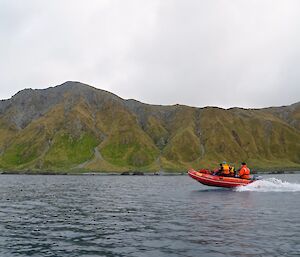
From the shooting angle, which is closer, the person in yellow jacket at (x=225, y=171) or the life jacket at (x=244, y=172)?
the person in yellow jacket at (x=225, y=171)

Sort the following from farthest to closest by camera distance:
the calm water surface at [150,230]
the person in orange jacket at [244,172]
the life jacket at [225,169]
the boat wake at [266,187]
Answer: the boat wake at [266,187] → the person in orange jacket at [244,172] → the life jacket at [225,169] → the calm water surface at [150,230]

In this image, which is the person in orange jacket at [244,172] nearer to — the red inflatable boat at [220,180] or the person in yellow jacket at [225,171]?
the red inflatable boat at [220,180]

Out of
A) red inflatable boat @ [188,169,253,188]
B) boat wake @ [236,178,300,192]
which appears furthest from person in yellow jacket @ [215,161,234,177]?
boat wake @ [236,178,300,192]

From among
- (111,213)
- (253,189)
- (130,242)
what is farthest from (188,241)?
(253,189)

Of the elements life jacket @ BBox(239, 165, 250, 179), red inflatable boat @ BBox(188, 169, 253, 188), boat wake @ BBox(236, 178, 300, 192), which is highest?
life jacket @ BBox(239, 165, 250, 179)

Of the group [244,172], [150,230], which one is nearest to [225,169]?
[244,172]

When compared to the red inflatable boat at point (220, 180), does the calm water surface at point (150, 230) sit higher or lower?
lower

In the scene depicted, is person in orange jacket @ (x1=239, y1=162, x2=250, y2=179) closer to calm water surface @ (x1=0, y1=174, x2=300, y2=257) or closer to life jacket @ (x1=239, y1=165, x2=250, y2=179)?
life jacket @ (x1=239, y1=165, x2=250, y2=179)

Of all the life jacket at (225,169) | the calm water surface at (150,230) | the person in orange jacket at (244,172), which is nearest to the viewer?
the calm water surface at (150,230)

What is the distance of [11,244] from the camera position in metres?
21.0

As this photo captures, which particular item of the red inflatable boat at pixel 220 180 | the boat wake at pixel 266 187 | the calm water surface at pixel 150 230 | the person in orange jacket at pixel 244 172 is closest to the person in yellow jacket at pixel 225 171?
the red inflatable boat at pixel 220 180

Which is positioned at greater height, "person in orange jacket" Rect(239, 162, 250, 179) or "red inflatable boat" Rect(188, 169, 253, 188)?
"person in orange jacket" Rect(239, 162, 250, 179)

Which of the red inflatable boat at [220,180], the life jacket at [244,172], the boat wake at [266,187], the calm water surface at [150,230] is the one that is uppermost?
the life jacket at [244,172]

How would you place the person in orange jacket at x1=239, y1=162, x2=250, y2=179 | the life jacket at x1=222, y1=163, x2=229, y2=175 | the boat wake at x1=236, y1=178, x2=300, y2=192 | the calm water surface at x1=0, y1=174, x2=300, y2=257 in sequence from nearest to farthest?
the calm water surface at x1=0, y1=174, x2=300, y2=257, the life jacket at x1=222, y1=163, x2=229, y2=175, the person in orange jacket at x1=239, y1=162, x2=250, y2=179, the boat wake at x1=236, y1=178, x2=300, y2=192
